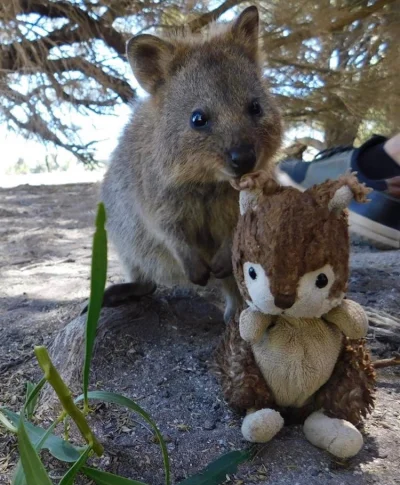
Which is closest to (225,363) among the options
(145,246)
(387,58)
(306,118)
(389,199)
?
(145,246)

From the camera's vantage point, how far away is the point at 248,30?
2453mm

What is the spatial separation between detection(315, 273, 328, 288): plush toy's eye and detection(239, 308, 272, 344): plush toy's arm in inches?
7.7

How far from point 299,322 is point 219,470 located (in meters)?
0.44

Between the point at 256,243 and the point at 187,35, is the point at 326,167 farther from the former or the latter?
the point at 256,243

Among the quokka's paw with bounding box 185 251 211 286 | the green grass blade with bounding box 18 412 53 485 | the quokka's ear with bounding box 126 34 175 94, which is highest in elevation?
the quokka's ear with bounding box 126 34 175 94

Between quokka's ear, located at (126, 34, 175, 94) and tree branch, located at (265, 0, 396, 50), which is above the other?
tree branch, located at (265, 0, 396, 50)

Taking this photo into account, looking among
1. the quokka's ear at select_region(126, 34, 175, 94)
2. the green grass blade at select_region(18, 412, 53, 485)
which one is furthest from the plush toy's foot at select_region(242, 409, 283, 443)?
the quokka's ear at select_region(126, 34, 175, 94)

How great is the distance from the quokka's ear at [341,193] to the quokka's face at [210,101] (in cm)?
51

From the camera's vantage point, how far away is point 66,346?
2.20 m

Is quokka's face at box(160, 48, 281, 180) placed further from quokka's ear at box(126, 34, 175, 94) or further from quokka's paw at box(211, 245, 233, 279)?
quokka's paw at box(211, 245, 233, 279)

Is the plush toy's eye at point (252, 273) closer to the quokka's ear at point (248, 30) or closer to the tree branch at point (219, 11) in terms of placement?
the quokka's ear at point (248, 30)

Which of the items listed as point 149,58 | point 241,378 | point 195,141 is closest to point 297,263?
point 241,378

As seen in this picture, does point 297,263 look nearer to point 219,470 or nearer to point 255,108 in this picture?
point 219,470

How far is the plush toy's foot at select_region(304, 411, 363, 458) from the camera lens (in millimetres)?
1424
